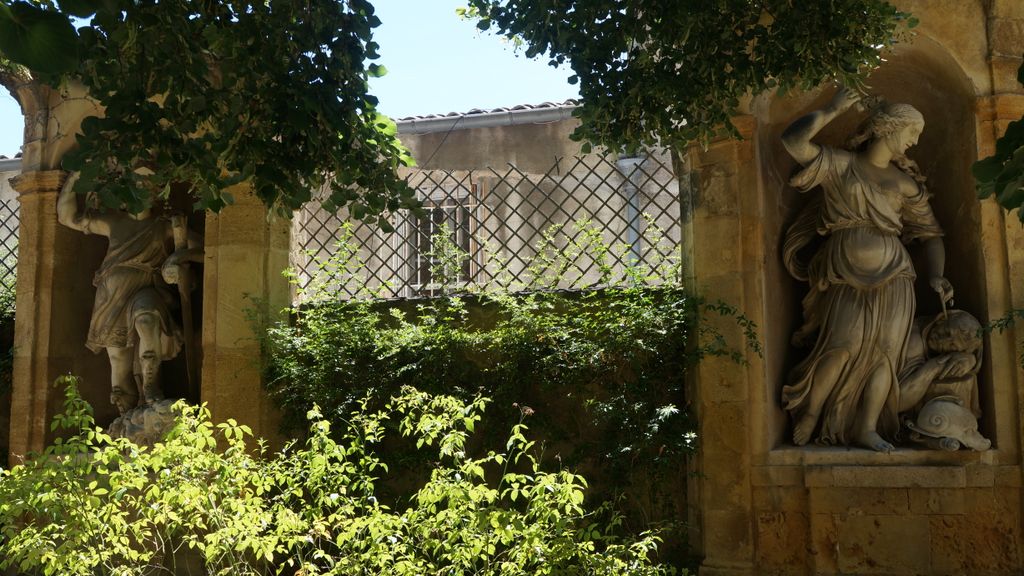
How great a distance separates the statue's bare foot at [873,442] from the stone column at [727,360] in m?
0.57

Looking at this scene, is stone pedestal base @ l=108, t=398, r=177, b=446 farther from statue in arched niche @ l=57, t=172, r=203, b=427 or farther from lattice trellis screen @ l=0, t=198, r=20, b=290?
lattice trellis screen @ l=0, t=198, r=20, b=290

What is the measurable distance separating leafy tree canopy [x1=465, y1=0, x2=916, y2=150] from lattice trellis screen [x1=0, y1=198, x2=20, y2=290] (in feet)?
18.0

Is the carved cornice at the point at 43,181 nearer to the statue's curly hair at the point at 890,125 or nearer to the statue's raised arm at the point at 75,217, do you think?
the statue's raised arm at the point at 75,217

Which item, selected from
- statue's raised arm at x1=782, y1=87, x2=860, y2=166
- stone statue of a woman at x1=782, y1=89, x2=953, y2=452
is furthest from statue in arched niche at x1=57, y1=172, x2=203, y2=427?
stone statue of a woman at x1=782, y1=89, x2=953, y2=452

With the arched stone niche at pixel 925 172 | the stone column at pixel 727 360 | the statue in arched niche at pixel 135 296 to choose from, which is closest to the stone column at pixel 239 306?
the statue in arched niche at pixel 135 296

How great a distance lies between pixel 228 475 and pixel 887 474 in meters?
3.22

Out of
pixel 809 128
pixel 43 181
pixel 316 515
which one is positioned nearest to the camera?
pixel 316 515

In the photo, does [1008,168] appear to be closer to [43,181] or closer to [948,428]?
[948,428]

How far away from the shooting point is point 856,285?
5793mm

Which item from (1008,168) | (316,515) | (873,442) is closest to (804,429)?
(873,442)

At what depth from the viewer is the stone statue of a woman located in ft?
18.7

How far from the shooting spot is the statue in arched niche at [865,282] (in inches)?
224

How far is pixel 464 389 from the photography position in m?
6.25

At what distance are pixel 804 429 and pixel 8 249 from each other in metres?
6.66
